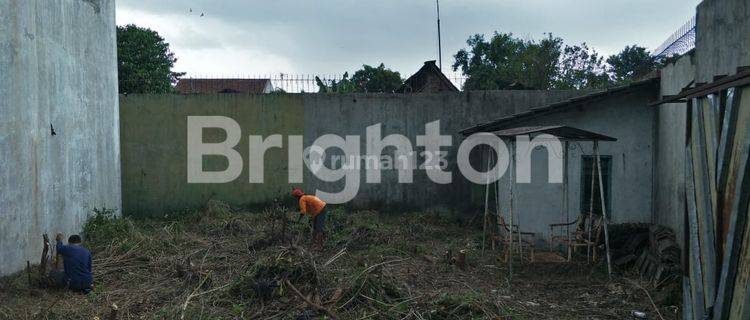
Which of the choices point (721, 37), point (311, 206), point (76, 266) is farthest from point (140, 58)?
point (721, 37)

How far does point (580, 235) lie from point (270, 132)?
25.8 feet

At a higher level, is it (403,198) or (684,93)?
(684,93)

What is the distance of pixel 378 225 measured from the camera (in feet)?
40.6

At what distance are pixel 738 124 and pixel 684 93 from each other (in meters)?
1.08

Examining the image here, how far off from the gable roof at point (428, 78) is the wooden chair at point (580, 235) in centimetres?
1297

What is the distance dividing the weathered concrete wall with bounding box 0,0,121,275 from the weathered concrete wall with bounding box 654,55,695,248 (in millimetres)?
9978

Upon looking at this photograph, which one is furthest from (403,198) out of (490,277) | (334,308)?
(334,308)

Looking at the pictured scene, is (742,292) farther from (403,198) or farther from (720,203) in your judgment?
(403,198)

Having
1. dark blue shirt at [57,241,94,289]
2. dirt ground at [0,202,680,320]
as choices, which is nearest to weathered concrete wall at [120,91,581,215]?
dirt ground at [0,202,680,320]

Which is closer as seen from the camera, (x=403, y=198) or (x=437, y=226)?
(x=437, y=226)

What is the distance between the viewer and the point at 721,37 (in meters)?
6.13

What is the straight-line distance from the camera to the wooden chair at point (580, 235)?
30.6 feet

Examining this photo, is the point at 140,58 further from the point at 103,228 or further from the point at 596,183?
the point at 596,183

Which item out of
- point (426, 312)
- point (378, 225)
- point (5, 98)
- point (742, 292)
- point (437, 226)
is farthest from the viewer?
point (437, 226)
